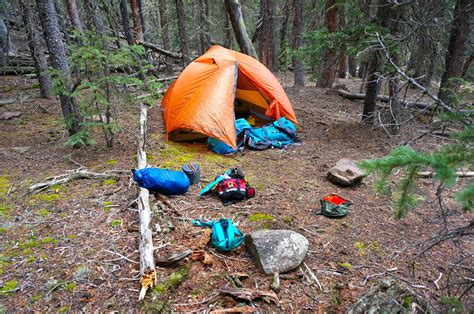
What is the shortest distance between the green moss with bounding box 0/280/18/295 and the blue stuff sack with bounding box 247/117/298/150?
4.62 metres

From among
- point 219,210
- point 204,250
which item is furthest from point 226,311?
point 219,210

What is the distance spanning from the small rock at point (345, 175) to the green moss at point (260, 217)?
1.64 m

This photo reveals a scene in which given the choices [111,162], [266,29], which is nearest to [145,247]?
[111,162]

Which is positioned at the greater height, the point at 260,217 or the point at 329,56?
the point at 329,56

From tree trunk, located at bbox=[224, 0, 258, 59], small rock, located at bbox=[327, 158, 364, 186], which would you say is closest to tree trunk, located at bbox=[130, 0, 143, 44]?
tree trunk, located at bbox=[224, 0, 258, 59]

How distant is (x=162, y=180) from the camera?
13.2 feet

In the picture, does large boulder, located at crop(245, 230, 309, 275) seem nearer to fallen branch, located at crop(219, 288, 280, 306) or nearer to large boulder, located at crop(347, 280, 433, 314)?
fallen branch, located at crop(219, 288, 280, 306)

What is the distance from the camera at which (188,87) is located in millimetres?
6543

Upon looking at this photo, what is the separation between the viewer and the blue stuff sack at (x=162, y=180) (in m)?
3.92

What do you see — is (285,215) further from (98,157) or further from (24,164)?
(24,164)

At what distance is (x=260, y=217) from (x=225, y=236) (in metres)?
0.75

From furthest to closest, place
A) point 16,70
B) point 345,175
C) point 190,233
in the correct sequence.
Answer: point 16,70
point 345,175
point 190,233

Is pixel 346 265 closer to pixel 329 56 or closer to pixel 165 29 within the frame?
pixel 329 56

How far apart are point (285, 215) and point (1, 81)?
37.9ft
